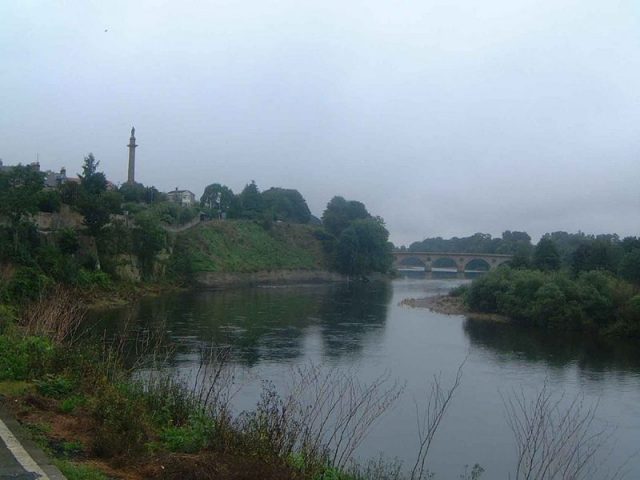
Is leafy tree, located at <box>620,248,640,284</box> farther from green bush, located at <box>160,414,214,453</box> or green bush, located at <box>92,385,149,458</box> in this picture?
green bush, located at <box>92,385,149,458</box>

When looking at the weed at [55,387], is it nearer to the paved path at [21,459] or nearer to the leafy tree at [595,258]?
the paved path at [21,459]

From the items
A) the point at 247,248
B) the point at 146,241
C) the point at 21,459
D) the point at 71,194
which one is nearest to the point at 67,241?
the point at 71,194

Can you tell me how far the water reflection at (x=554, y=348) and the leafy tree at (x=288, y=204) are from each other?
68.3 m

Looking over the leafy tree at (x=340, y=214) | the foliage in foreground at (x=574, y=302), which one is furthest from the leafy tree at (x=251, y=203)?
the foliage in foreground at (x=574, y=302)

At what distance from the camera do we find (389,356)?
1048 inches

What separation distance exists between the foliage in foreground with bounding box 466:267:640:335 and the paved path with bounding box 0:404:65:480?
36.7 metres

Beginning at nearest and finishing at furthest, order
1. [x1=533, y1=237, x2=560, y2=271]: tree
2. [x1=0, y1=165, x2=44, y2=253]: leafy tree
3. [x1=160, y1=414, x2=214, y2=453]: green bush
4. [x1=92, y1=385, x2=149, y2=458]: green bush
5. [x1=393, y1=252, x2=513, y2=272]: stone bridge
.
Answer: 1. [x1=92, y1=385, x2=149, y2=458]: green bush
2. [x1=160, y1=414, x2=214, y2=453]: green bush
3. [x1=0, y1=165, x2=44, y2=253]: leafy tree
4. [x1=533, y1=237, x2=560, y2=271]: tree
5. [x1=393, y1=252, x2=513, y2=272]: stone bridge

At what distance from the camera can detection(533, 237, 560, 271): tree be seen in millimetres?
56125

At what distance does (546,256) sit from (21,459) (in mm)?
54914

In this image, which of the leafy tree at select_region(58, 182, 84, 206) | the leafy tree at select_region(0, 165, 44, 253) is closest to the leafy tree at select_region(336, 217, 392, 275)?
the leafy tree at select_region(58, 182, 84, 206)

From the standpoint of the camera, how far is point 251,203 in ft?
309

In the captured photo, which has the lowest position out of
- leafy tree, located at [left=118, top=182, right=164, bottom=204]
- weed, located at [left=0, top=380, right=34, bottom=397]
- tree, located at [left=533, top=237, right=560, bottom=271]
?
weed, located at [left=0, top=380, right=34, bottom=397]

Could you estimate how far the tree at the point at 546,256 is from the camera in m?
56.1

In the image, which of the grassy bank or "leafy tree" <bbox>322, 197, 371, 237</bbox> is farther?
"leafy tree" <bbox>322, 197, 371, 237</bbox>
